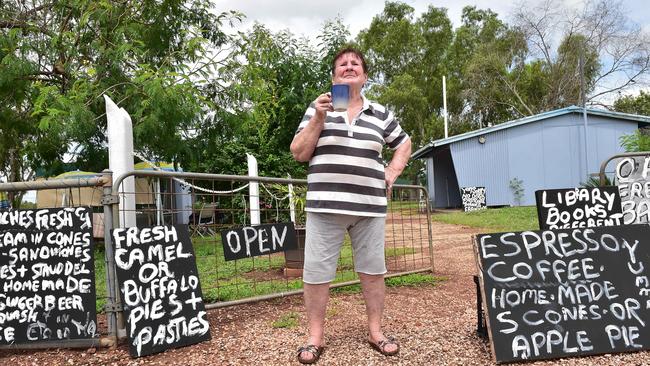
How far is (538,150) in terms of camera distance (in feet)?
59.7

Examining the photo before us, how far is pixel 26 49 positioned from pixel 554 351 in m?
8.92

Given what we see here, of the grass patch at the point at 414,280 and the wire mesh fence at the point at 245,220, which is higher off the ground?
the wire mesh fence at the point at 245,220

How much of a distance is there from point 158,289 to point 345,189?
4.61 feet

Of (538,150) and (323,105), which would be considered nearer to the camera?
(323,105)

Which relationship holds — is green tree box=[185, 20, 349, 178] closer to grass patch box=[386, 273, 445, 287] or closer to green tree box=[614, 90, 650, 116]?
grass patch box=[386, 273, 445, 287]

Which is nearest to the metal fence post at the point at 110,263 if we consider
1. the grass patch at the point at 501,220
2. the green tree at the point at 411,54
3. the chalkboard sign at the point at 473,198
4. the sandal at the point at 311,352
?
the sandal at the point at 311,352

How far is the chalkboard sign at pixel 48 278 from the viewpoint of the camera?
10.4 ft

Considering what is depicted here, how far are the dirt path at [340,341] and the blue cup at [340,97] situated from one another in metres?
1.45

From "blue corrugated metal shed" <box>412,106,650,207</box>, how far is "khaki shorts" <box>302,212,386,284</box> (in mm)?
16021

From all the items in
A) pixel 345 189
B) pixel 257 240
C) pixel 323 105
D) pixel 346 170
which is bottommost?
pixel 257 240

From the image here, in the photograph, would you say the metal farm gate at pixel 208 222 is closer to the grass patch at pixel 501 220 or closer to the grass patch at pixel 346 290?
the grass patch at pixel 346 290

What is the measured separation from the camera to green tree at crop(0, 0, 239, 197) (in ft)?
25.3

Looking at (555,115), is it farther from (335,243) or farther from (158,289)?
(158,289)

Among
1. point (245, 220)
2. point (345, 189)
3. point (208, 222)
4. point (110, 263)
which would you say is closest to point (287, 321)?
point (110, 263)
